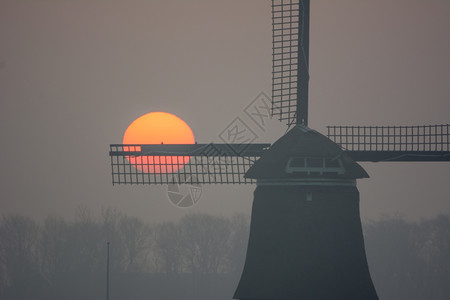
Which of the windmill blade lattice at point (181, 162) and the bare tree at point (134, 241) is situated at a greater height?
the windmill blade lattice at point (181, 162)

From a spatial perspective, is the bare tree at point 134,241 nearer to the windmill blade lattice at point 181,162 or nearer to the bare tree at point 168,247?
the bare tree at point 168,247

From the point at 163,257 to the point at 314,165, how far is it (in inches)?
2542

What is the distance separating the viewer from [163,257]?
87438mm

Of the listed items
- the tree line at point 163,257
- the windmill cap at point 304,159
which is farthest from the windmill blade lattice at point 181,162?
the tree line at point 163,257

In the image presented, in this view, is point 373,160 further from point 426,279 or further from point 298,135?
point 426,279

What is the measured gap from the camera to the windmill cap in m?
23.9

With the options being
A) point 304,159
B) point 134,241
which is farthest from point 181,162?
point 134,241

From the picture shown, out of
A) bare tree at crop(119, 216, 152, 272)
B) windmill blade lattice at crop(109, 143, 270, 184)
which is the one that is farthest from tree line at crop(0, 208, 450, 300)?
windmill blade lattice at crop(109, 143, 270, 184)

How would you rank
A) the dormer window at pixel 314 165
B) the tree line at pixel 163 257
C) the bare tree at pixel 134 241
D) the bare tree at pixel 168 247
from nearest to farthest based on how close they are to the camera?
the dormer window at pixel 314 165 < the tree line at pixel 163 257 < the bare tree at pixel 134 241 < the bare tree at pixel 168 247

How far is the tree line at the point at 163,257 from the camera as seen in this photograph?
79000mm

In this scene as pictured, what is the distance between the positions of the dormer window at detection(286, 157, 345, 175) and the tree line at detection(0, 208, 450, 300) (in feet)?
177

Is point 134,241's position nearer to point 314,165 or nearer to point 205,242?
point 205,242

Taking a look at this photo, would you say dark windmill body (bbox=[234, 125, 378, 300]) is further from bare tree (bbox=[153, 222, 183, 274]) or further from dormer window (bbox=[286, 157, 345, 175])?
bare tree (bbox=[153, 222, 183, 274])

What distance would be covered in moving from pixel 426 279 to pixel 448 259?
3.21 meters
